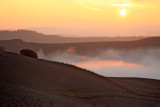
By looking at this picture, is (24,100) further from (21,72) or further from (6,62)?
(6,62)

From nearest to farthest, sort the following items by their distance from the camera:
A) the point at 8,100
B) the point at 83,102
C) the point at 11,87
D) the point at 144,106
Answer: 1. the point at 8,100
2. the point at 11,87
3. the point at 83,102
4. the point at 144,106

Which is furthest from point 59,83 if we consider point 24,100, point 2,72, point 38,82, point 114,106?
point 24,100

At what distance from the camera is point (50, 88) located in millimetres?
41000

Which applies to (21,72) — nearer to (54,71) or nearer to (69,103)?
(54,71)

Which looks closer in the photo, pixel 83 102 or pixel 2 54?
pixel 83 102

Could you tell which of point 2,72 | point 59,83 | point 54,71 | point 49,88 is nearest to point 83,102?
point 49,88

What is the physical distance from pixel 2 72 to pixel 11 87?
32.2 feet

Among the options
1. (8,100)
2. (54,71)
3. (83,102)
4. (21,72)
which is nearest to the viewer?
(8,100)

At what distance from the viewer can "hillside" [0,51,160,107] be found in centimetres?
3122

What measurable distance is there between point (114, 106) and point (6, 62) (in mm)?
Result: 19018

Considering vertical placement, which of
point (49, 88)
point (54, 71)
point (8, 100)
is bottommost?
point (8, 100)

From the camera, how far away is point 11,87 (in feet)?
108

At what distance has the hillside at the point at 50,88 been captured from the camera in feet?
102

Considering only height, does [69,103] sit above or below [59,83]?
below
